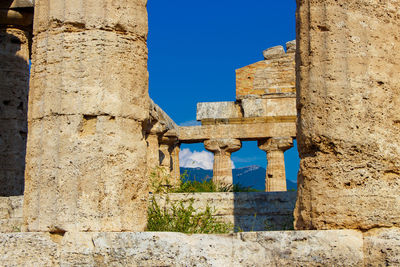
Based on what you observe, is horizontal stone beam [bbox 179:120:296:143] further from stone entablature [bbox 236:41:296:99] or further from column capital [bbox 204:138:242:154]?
stone entablature [bbox 236:41:296:99]

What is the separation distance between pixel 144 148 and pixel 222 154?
1233 cm

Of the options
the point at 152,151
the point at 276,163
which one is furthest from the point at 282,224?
the point at 276,163

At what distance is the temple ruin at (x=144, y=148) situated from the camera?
5.17 m

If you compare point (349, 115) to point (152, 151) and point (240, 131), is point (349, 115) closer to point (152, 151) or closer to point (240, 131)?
point (152, 151)

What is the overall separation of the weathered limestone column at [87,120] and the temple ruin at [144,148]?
1cm

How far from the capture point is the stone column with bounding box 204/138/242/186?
18.4 metres

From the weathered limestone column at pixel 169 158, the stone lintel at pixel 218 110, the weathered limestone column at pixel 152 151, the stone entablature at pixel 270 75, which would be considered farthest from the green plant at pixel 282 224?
the stone entablature at pixel 270 75

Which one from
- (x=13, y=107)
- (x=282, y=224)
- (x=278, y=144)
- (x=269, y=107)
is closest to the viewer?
(x=282, y=224)

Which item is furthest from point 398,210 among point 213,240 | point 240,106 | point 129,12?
point 240,106

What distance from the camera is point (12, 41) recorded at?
1312 centimetres

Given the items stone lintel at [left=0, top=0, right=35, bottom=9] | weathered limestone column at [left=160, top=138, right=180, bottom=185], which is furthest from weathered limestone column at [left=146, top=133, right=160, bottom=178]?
stone lintel at [left=0, top=0, right=35, bottom=9]

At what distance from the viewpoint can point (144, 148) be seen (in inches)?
254

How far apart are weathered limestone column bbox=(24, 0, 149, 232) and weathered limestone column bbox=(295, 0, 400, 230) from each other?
1.80m

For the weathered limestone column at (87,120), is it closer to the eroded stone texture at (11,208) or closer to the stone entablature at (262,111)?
the eroded stone texture at (11,208)
